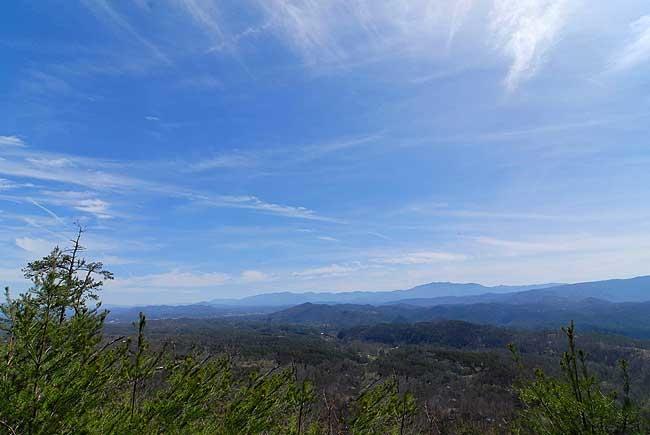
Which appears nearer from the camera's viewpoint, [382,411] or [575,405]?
[575,405]

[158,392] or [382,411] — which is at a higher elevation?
[158,392]

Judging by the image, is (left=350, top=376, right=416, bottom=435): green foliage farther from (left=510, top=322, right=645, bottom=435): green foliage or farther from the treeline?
(left=510, top=322, right=645, bottom=435): green foliage

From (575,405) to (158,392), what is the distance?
23.4 ft

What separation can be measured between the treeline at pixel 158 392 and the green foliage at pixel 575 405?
0.01 meters

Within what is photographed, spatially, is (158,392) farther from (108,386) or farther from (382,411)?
(382,411)

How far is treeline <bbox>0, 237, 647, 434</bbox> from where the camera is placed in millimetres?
4969

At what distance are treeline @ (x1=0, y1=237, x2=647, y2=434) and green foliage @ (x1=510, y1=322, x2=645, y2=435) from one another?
0.05 feet

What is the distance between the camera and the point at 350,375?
109750 mm

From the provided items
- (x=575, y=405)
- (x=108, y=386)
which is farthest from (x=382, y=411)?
(x=108, y=386)

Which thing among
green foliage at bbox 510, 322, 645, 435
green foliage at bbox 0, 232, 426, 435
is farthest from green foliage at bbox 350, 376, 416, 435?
green foliage at bbox 510, 322, 645, 435

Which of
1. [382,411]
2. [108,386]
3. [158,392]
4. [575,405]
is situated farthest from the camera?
[382,411]

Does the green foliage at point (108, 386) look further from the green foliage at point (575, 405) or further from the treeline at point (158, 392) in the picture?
the green foliage at point (575, 405)

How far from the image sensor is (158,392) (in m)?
7.54

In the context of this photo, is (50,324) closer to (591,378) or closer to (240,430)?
(240,430)
